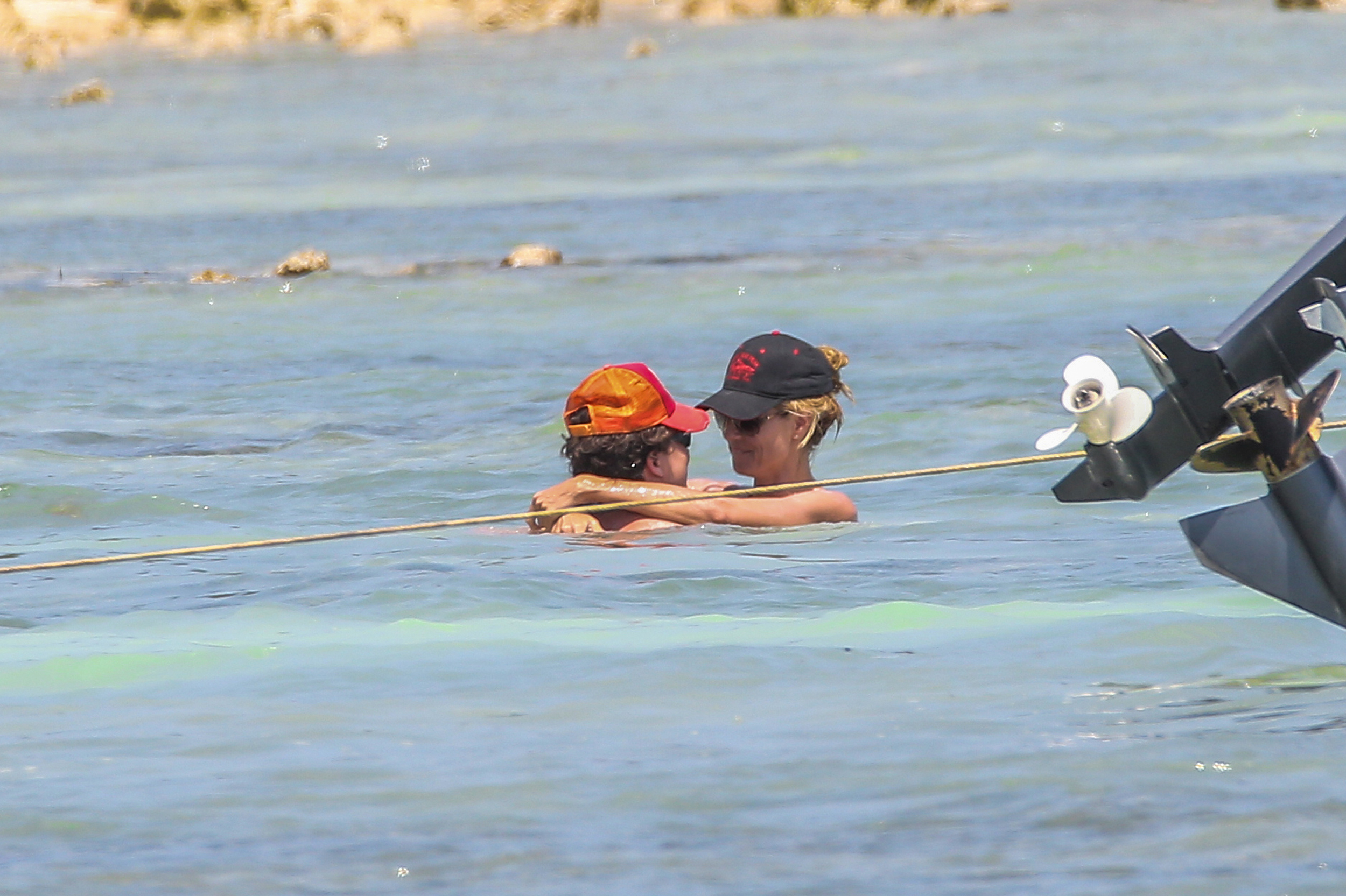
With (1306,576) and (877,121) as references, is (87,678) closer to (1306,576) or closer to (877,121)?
(1306,576)

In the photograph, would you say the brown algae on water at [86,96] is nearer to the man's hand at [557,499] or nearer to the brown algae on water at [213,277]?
the brown algae on water at [213,277]

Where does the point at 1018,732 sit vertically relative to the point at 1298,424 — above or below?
below

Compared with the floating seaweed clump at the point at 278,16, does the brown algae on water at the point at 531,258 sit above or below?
below

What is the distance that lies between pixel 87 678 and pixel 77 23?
199 feet

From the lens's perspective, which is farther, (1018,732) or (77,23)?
(77,23)

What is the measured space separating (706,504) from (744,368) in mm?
460

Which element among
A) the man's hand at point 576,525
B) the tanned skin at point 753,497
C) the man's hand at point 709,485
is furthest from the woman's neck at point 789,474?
the man's hand at point 576,525

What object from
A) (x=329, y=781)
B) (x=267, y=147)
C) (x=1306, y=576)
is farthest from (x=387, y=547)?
(x=267, y=147)

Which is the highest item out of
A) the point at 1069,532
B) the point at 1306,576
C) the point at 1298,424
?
the point at 1298,424

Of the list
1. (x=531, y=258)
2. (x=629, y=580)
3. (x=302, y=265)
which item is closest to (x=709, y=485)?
(x=629, y=580)

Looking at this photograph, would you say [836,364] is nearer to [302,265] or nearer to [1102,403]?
[1102,403]

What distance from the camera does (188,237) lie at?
755 inches

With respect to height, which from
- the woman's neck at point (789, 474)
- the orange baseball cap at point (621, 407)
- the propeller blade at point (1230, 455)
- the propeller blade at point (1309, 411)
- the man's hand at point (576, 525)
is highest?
the propeller blade at point (1309, 411)

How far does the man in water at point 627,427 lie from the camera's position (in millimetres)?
7023
